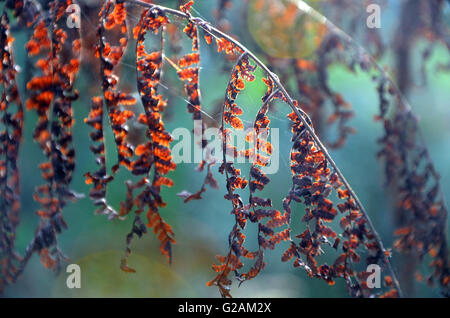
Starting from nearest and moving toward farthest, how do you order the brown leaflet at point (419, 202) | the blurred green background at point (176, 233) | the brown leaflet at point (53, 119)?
1. the brown leaflet at point (53, 119)
2. the brown leaflet at point (419, 202)
3. the blurred green background at point (176, 233)

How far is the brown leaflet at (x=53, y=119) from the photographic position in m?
0.66

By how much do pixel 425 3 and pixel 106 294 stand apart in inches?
119

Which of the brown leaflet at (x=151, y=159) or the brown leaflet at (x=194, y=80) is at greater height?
the brown leaflet at (x=194, y=80)

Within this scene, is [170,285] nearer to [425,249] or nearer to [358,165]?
[358,165]

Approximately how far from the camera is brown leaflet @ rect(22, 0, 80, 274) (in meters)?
0.66

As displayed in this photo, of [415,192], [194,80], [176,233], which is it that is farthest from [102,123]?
[176,233]

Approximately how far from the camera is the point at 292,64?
60.6 inches

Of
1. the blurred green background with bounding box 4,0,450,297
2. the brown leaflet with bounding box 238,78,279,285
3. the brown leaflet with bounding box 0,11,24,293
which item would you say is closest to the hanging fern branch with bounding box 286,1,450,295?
the brown leaflet with bounding box 238,78,279,285

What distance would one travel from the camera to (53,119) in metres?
0.68

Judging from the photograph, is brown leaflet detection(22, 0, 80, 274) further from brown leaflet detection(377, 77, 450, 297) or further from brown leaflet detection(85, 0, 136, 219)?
brown leaflet detection(377, 77, 450, 297)

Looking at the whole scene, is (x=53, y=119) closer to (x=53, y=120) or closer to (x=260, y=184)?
(x=53, y=120)

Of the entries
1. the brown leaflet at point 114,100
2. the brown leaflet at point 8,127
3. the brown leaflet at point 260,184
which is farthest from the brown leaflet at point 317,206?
the brown leaflet at point 8,127

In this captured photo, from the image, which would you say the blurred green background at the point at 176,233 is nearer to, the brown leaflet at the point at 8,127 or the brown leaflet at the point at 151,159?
the brown leaflet at the point at 8,127
